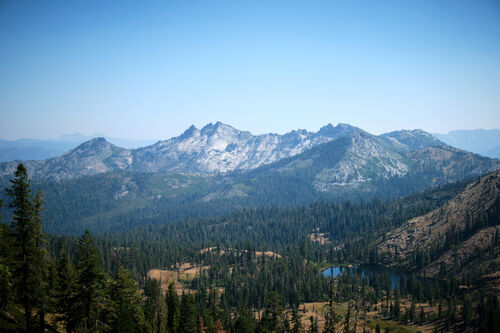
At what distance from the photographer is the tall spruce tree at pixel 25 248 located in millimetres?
43969

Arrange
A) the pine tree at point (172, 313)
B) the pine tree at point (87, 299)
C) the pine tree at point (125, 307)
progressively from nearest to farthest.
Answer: the pine tree at point (87, 299) → the pine tree at point (125, 307) → the pine tree at point (172, 313)

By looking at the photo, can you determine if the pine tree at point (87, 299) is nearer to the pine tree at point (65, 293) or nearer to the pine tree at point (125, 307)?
the pine tree at point (65, 293)

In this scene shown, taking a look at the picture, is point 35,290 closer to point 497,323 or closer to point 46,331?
point 46,331

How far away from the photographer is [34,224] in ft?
146

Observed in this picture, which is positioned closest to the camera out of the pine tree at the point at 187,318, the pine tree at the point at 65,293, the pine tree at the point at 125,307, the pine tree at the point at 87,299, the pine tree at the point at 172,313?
the pine tree at the point at 87,299

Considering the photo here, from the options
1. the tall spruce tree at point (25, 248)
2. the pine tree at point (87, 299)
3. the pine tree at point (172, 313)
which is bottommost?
the pine tree at point (172, 313)

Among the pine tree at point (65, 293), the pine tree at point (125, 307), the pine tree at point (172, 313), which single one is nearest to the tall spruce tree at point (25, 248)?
the pine tree at point (65, 293)

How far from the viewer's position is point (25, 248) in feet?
146

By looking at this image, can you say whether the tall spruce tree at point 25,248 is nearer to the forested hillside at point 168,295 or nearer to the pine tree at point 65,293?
the forested hillside at point 168,295

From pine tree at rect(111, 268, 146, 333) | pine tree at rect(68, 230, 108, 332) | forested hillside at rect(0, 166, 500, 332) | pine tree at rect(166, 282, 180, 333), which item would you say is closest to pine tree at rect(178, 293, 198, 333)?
forested hillside at rect(0, 166, 500, 332)

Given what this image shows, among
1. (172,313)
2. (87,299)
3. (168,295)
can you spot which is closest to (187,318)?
(172,313)

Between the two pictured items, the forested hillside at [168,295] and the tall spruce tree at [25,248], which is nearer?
the tall spruce tree at [25,248]

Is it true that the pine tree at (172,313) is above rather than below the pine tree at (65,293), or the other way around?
below

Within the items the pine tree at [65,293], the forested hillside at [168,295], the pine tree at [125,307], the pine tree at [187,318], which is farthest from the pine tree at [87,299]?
the pine tree at [187,318]
